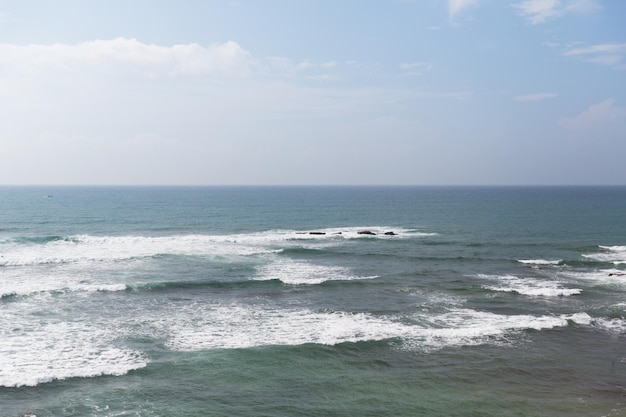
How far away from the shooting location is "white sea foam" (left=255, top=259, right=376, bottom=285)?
4097 cm

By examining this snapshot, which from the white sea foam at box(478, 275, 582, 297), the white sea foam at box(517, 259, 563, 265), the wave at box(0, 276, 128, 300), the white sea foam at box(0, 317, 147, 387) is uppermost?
the white sea foam at box(517, 259, 563, 265)

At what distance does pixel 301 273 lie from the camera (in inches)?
1715

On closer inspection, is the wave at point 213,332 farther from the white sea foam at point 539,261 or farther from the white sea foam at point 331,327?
the white sea foam at point 539,261

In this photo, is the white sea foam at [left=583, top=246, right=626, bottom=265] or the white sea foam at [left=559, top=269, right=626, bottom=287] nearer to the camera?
the white sea foam at [left=559, top=269, right=626, bottom=287]

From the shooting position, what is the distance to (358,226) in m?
82.9

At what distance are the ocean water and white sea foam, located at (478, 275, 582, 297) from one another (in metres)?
0.16

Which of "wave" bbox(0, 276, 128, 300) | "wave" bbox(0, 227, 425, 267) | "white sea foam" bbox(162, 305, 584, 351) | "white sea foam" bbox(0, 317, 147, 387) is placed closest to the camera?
"white sea foam" bbox(0, 317, 147, 387)

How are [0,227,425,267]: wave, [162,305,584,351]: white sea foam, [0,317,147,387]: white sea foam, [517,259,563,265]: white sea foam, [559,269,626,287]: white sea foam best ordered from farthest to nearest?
[0,227,425,267]: wave < [517,259,563,265]: white sea foam < [559,269,626,287]: white sea foam < [162,305,584,351]: white sea foam < [0,317,147,387]: white sea foam

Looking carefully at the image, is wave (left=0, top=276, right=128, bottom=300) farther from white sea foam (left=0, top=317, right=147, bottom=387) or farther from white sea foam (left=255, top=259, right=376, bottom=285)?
white sea foam (left=255, top=259, right=376, bottom=285)

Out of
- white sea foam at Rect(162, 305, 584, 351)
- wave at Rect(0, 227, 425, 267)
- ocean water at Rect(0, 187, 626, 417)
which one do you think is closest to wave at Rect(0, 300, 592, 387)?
white sea foam at Rect(162, 305, 584, 351)

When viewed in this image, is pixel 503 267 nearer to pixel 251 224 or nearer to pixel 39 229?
pixel 251 224

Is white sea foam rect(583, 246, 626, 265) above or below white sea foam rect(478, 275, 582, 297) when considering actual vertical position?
above

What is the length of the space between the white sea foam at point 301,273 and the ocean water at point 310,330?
0.25 metres

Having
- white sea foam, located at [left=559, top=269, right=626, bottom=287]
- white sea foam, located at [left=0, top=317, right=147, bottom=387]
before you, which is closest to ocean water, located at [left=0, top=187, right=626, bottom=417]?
white sea foam, located at [left=0, top=317, right=147, bottom=387]
